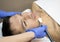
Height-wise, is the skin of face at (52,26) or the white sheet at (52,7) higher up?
A: the white sheet at (52,7)

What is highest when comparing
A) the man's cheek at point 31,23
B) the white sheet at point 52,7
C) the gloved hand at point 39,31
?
the white sheet at point 52,7

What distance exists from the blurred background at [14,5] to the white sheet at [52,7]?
425mm

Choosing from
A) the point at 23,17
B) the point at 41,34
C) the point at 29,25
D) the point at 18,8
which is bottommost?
the point at 41,34

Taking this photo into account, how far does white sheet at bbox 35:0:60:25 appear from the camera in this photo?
1563 millimetres

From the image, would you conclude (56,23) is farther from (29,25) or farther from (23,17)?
(23,17)

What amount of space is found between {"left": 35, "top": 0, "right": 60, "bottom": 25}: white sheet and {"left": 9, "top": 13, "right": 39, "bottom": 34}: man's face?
0.23m

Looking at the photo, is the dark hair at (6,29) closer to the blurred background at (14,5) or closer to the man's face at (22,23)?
the man's face at (22,23)

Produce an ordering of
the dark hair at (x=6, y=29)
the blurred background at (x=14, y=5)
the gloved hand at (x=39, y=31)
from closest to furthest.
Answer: the gloved hand at (x=39, y=31) < the dark hair at (x=6, y=29) < the blurred background at (x=14, y=5)

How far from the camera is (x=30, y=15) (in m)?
1.61

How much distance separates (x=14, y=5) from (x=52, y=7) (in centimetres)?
85

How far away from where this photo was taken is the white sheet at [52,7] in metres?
1.56

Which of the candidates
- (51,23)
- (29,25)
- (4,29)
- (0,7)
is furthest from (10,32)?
(0,7)

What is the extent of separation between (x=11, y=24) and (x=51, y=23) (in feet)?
1.61

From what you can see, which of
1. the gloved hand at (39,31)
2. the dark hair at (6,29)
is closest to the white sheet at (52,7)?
the gloved hand at (39,31)
